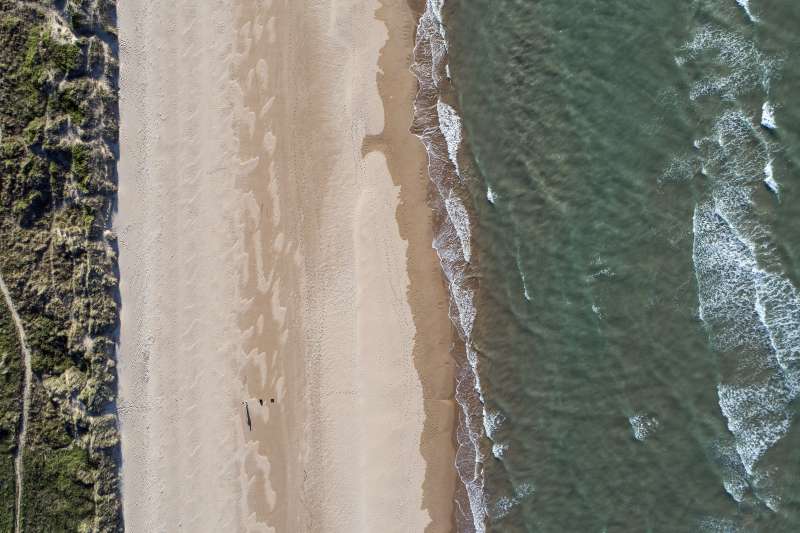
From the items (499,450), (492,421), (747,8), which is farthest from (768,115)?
(499,450)

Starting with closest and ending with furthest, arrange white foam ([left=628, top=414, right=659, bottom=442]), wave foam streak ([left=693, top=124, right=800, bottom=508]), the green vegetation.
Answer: wave foam streak ([left=693, top=124, right=800, bottom=508]) → the green vegetation → white foam ([left=628, top=414, right=659, bottom=442])

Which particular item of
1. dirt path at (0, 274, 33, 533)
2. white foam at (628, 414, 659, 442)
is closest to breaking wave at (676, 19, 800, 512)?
white foam at (628, 414, 659, 442)

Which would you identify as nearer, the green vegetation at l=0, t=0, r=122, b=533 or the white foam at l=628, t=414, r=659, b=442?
the green vegetation at l=0, t=0, r=122, b=533

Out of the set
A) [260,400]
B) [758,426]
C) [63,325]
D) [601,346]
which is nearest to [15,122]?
[63,325]

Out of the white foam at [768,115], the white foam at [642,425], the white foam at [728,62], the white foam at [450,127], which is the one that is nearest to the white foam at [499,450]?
the white foam at [642,425]

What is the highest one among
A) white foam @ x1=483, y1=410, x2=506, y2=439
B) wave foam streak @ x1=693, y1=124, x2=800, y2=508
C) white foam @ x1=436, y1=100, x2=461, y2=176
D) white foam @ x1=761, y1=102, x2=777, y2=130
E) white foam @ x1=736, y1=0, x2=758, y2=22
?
white foam @ x1=736, y1=0, x2=758, y2=22

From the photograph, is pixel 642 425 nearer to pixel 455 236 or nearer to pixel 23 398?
pixel 455 236

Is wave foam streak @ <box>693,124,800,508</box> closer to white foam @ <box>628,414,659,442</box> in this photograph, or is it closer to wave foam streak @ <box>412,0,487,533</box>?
white foam @ <box>628,414,659,442</box>

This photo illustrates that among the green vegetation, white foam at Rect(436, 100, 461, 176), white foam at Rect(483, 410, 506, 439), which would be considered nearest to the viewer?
the green vegetation
